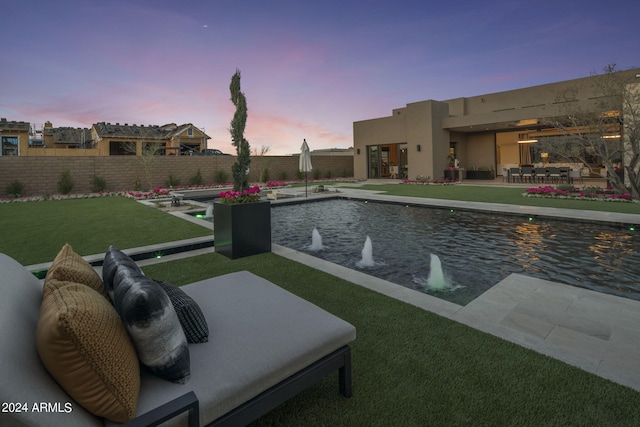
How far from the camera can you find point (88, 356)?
119 cm

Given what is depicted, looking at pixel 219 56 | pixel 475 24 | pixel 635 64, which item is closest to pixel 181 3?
pixel 219 56

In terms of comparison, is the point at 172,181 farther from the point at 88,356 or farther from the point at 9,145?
the point at 9,145

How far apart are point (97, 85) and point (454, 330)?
19.6 metres

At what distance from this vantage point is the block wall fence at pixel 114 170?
1580cm

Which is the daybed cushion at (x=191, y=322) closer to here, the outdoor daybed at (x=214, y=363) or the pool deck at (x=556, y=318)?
the outdoor daybed at (x=214, y=363)

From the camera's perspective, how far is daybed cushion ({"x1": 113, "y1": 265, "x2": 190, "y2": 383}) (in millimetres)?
1396

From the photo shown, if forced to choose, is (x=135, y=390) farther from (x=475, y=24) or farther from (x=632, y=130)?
(x=475, y=24)

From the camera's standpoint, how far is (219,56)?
1454 cm

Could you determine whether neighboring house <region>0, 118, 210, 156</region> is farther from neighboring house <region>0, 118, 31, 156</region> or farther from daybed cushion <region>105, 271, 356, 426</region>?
daybed cushion <region>105, 271, 356, 426</region>

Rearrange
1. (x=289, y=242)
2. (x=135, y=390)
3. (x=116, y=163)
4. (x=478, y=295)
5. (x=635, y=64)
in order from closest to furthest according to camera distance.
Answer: (x=135, y=390) → (x=478, y=295) → (x=289, y=242) → (x=635, y=64) → (x=116, y=163)

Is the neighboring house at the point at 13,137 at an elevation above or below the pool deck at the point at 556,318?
above

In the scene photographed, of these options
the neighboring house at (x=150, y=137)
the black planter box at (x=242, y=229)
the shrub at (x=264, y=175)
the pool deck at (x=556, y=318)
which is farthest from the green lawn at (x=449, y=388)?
the neighboring house at (x=150, y=137)

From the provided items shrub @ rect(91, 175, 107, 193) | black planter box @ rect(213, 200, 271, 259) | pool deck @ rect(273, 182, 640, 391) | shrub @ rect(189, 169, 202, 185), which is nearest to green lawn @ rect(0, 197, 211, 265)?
black planter box @ rect(213, 200, 271, 259)

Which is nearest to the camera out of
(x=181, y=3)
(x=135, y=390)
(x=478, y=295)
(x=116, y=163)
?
(x=135, y=390)
